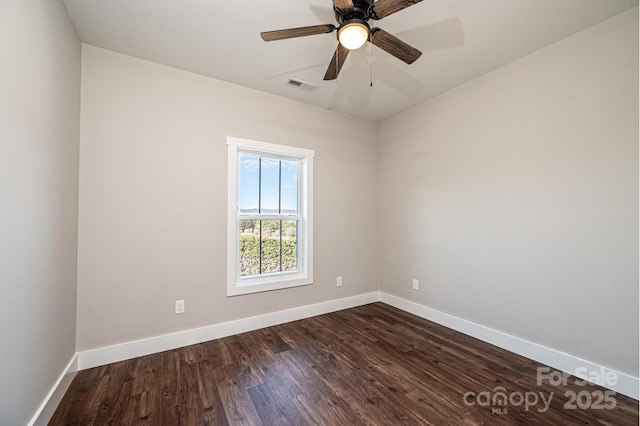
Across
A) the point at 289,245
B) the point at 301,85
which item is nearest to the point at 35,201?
the point at 289,245

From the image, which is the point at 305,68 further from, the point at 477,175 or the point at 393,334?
the point at 393,334

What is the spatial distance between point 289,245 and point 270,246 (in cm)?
27

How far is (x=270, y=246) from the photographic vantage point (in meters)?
3.33

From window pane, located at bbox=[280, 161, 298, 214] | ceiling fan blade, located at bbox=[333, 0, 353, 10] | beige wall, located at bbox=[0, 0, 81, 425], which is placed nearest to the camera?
beige wall, located at bbox=[0, 0, 81, 425]

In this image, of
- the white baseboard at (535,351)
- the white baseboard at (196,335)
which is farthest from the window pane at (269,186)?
the white baseboard at (535,351)

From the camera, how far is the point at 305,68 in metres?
2.70

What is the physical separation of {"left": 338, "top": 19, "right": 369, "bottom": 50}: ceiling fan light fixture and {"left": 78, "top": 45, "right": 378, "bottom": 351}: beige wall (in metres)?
1.76

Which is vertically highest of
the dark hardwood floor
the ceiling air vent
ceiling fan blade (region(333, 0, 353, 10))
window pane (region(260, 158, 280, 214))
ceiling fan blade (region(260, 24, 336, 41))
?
the ceiling air vent

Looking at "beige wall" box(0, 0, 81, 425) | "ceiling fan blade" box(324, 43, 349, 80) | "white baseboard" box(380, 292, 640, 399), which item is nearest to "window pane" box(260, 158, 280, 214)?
"ceiling fan blade" box(324, 43, 349, 80)

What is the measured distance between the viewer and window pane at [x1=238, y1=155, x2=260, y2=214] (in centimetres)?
313

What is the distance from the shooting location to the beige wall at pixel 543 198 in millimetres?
1975

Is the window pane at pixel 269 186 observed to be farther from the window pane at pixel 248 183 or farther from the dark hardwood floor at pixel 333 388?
the dark hardwood floor at pixel 333 388

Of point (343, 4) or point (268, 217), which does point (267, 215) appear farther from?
point (343, 4)

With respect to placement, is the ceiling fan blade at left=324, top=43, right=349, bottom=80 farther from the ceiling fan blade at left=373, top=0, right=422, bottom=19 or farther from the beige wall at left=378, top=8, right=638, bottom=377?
the beige wall at left=378, top=8, right=638, bottom=377
